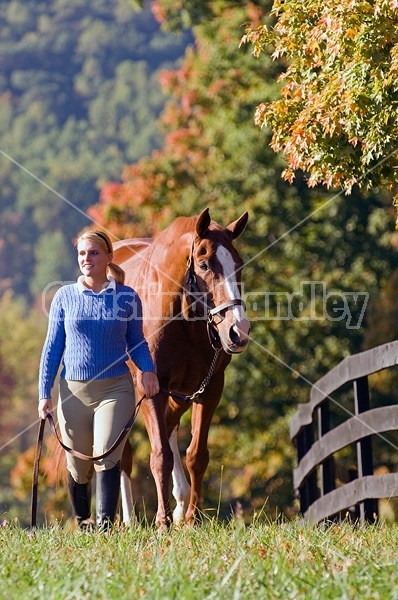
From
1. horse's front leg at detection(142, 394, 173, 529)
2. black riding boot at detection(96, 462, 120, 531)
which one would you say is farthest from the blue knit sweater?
horse's front leg at detection(142, 394, 173, 529)

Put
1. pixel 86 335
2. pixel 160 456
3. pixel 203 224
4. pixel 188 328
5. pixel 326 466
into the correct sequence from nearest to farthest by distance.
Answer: pixel 86 335 < pixel 160 456 < pixel 203 224 < pixel 188 328 < pixel 326 466

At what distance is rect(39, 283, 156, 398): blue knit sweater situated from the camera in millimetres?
7250

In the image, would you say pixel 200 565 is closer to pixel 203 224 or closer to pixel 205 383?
pixel 203 224

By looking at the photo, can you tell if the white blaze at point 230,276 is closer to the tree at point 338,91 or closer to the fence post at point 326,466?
the tree at point 338,91

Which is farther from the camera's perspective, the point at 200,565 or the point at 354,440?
the point at 354,440

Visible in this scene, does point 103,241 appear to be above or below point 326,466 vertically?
above

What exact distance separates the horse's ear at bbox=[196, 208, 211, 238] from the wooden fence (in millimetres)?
1528

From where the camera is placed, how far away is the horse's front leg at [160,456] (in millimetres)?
7887

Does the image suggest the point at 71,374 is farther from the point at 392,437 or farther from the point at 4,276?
the point at 4,276

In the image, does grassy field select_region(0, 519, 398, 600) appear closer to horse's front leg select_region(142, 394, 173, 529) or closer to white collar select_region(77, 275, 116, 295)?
horse's front leg select_region(142, 394, 173, 529)

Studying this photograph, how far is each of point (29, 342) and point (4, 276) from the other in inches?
3047

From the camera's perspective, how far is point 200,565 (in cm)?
524

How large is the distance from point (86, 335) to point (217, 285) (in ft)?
4.11

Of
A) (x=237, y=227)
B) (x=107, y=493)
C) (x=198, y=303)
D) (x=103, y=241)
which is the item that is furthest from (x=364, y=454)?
(x=103, y=241)
